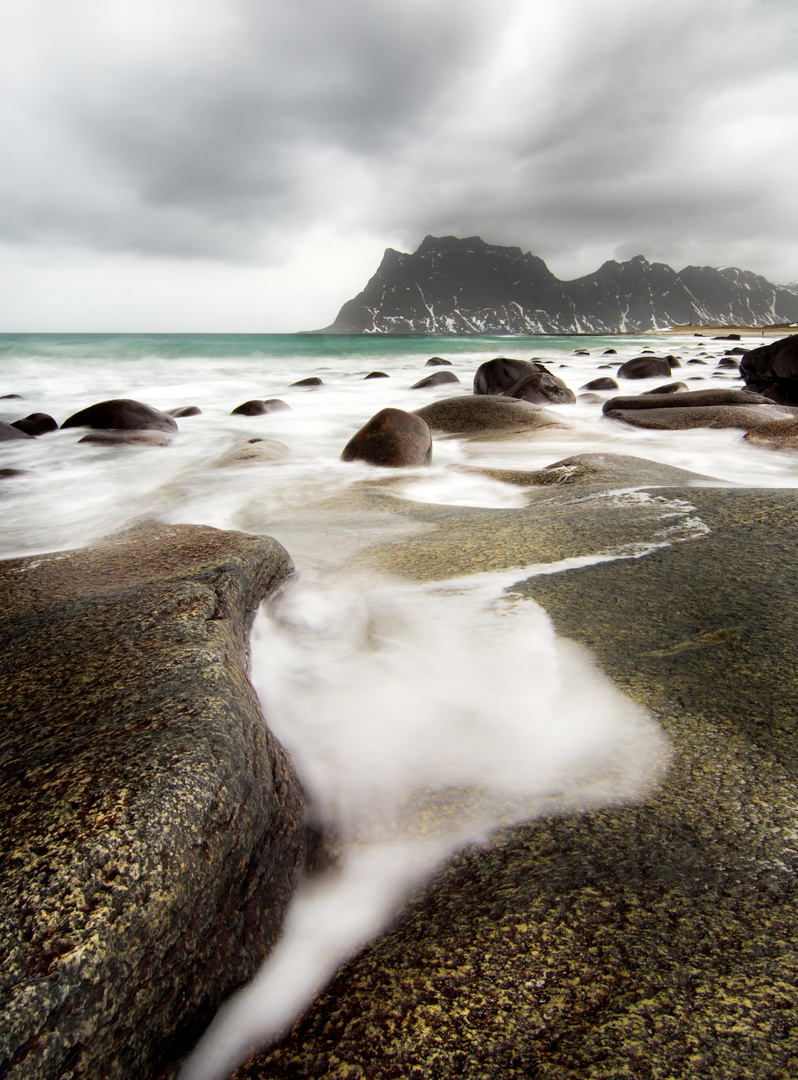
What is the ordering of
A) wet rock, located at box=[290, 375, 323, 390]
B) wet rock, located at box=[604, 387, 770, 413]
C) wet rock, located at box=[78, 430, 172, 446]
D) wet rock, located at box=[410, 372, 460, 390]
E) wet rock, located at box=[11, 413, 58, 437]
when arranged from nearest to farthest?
wet rock, located at box=[604, 387, 770, 413] → wet rock, located at box=[78, 430, 172, 446] → wet rock, located at box=[11, 413, 58, 437] → wet rock, located at box=[410, 372, 460, 390] → wet rock, located at box=[290, 375, 323, 390]

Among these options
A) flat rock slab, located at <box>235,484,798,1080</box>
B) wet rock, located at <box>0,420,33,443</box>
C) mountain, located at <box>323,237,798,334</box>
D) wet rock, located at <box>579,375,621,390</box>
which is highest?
mountain, located at <box>323,237,798,334</box>

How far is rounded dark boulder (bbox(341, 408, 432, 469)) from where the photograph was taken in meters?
4.58

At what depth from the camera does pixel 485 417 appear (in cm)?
614

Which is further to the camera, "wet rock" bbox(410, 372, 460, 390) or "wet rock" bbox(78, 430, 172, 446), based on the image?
"wet rock" bbox(410, 372, 460, 390)

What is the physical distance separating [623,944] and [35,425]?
8.52 meters

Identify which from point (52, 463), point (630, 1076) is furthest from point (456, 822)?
point (52, 463)

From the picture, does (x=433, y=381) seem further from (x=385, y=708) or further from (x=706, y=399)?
(x=385, y=708)

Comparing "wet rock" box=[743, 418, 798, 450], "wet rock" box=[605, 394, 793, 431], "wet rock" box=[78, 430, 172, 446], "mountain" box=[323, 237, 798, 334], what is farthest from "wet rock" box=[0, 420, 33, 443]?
"mountain" box=[323, 237, 798, 334]

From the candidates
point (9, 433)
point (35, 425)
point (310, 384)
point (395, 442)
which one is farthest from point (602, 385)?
point (9, 433)

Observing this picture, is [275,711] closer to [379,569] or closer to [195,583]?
[195,583]

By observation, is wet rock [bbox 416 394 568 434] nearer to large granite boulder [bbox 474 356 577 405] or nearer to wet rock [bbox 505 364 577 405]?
large granite boulder [bbox 474 356 577 405]

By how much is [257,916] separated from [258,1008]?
116mm

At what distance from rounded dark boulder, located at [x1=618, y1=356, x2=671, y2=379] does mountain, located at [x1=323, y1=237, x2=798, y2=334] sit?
156 metres

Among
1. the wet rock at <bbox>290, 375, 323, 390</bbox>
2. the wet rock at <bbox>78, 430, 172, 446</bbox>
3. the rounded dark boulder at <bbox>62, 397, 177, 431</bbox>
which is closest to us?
the wet rock at <bbox>78, 430, 172, 446</bbox>
